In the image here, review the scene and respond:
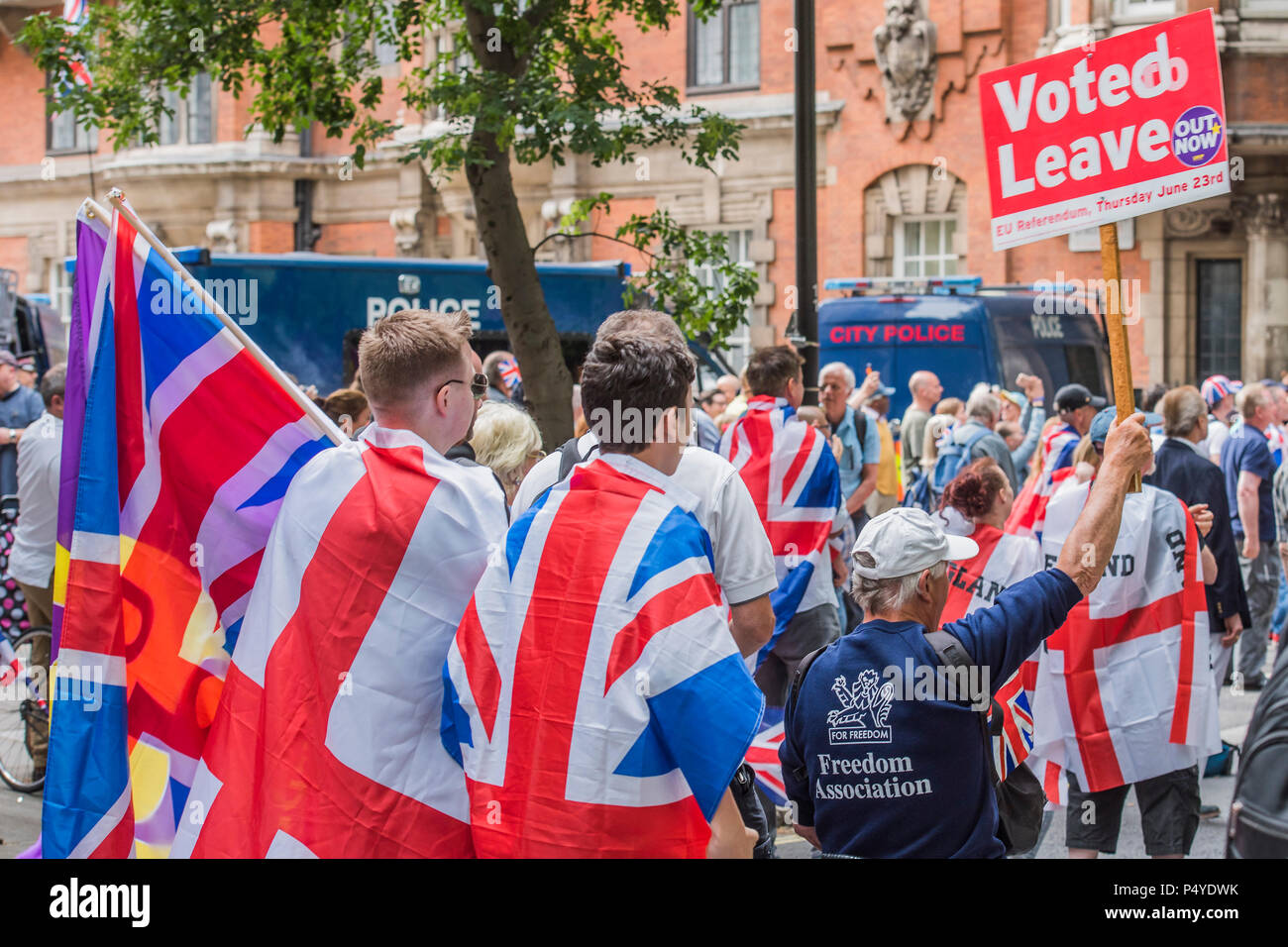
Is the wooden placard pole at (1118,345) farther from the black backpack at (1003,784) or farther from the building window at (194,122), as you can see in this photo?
the building window at (194,122)

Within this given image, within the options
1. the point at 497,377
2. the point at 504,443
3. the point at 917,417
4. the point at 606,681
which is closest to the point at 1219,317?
the point at 917,417

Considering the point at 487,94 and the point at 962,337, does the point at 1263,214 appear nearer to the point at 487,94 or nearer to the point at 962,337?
the point at 962,337

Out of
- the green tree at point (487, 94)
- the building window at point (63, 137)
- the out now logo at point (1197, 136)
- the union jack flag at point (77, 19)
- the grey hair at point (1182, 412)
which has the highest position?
the building window at point (63, 137)

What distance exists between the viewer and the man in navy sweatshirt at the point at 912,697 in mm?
3371

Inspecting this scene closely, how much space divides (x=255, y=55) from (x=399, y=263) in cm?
400

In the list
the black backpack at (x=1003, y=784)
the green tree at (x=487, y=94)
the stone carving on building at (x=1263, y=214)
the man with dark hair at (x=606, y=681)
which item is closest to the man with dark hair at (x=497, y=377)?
the green tree at (x=487, y=94)

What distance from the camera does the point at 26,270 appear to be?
101ft

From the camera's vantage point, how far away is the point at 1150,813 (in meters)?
5.39

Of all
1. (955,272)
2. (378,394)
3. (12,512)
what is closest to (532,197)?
(955,272)

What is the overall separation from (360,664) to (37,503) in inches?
193

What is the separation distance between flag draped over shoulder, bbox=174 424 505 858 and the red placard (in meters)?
1.89

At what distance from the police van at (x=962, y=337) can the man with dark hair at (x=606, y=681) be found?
1220cm
